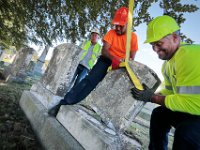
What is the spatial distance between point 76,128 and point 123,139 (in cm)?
63

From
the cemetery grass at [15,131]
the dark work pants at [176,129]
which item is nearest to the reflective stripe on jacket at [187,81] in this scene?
the dark work pants at [176,129]

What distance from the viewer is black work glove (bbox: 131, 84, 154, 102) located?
2.45 metres

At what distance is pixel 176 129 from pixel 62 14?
523 centimetres

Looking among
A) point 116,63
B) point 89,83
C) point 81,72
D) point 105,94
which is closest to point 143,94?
point 105,94

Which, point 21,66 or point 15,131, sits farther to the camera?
point 21,66

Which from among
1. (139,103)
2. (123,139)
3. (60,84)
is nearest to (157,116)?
(139,103)

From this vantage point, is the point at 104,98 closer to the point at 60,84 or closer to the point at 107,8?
the point at 60,84

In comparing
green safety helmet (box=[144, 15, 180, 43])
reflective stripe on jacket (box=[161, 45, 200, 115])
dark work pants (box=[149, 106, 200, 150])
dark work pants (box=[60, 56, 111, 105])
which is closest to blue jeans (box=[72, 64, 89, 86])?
dark work pants (box=[60, 56, 111, 105])

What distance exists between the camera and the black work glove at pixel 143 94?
2453 millimetres

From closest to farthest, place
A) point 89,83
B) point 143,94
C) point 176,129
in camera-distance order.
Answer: point 176,129 → point 143,94 → point 89,83

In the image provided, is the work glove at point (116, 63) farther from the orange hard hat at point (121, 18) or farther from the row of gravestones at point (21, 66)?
the row of gravestones at point (21, 66)

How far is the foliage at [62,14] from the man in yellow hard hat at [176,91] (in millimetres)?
2288

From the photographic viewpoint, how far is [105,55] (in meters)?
3.68

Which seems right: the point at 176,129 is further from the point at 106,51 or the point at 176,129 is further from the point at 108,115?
the point at 106,51
